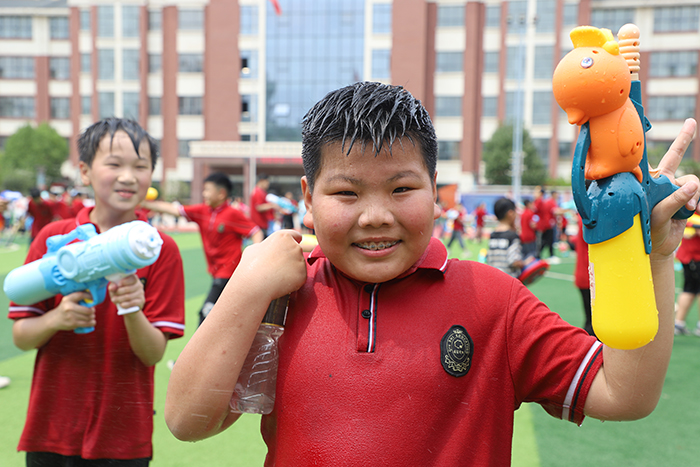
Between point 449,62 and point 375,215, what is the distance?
39535 mm

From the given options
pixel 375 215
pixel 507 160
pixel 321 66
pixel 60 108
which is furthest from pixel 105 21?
pixel 375 215

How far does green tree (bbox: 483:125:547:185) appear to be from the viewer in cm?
3516

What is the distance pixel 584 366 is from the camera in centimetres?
119

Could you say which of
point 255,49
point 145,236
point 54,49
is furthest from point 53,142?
point 145,236

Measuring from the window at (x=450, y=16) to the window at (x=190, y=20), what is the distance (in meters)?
17.2

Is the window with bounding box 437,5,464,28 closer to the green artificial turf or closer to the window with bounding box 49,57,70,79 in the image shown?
the window with bounding box 49,57,70,79

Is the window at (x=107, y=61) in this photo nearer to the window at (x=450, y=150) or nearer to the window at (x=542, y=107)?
the window at (x=450, y=150)

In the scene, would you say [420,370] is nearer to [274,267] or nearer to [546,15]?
[274,267]

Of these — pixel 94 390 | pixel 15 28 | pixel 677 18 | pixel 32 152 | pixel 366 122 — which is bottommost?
pixel 94 390

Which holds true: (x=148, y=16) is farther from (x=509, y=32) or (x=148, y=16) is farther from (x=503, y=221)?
(x=503, y=221)

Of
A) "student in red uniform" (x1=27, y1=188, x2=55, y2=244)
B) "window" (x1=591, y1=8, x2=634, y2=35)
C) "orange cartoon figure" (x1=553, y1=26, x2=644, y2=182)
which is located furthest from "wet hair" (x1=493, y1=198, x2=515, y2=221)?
"window" (x1=591, y1=8, x2=634, y2=35)

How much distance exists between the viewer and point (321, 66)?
39375mm

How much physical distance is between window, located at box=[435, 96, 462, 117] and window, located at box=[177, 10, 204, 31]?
Result: 18018 mm

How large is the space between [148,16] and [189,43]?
13.1 feet
